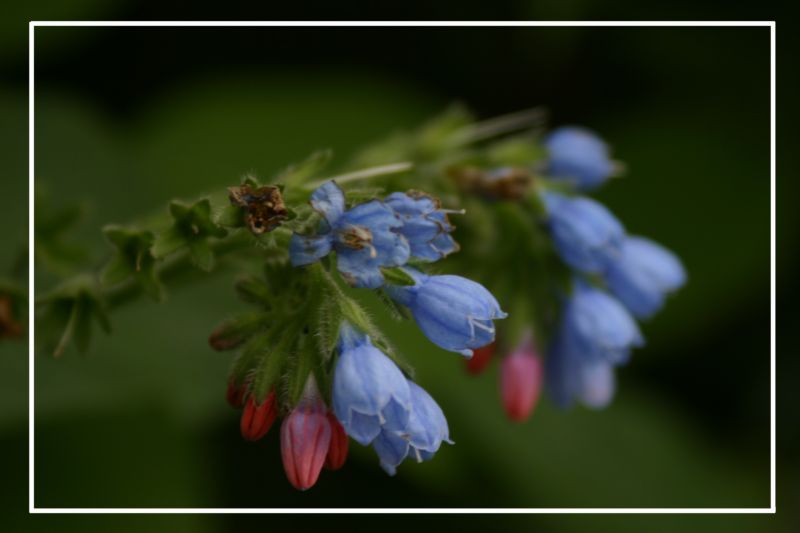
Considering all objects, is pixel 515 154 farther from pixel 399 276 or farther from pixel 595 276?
pixel 399 276

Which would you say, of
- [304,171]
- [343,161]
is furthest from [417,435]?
[343,161]

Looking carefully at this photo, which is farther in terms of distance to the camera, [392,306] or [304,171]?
[304,171]

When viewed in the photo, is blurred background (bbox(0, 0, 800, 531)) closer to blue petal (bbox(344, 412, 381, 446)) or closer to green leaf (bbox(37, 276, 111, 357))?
green leaf (bbox(37, 276, 111, 357))

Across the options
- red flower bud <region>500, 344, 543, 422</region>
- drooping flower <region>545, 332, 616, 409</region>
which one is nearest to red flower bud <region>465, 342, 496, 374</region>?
red flower bud <region>500, 344, 543, 422</region>

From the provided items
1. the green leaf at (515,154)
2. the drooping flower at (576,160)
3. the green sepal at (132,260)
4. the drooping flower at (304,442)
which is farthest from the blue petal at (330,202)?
the drooping flower at (576,160)

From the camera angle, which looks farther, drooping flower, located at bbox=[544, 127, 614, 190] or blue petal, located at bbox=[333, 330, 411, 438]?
drooping flower, located at bbox=[544, 127, 614, 190]

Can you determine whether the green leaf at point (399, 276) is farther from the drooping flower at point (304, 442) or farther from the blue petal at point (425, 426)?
the drooping flower at point (304, 442)
